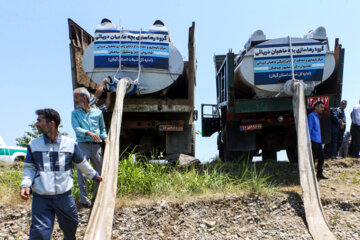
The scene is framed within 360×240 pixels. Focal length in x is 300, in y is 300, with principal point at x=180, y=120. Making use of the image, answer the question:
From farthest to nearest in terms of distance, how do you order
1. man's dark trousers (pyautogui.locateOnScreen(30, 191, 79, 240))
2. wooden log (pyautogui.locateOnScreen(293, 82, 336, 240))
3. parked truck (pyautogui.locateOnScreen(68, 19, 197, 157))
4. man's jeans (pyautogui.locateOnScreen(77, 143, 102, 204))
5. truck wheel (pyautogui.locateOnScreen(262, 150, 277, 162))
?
truck wheel (pyautogui.locateOnScreen(262, 150, 277, 162))
parked truck (pyautogui.locateOnScreen(68, 19, 197, 157))
man's jeans (pyautogui.locateOnScreen(77, 143, 102, 204))
wooden log (pyautogui.locateOnScreen(293, 82, 336, 240))
man's dark trousers (pyautogui.locateOnScreen(30, 191, 79, 240))

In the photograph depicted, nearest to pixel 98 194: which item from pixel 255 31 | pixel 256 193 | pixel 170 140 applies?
pixel 256 193

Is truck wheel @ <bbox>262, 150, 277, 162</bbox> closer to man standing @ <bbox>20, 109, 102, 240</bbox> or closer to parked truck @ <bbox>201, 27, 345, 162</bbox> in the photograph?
parked truck @ <bbox>201, 27, 345, 162</bbox>

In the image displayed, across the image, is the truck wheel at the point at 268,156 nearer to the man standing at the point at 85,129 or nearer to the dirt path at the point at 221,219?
the dirt path at the point at 221,219

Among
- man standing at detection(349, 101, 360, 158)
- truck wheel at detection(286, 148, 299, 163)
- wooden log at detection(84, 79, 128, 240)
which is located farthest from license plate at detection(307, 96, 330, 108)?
wooden log at detection(84, 79, 128, 240)

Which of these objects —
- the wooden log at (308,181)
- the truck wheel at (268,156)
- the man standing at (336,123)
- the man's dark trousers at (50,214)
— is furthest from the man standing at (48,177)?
the man standing at (336,123)

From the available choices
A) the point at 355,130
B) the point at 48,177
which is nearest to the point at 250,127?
the point at 355,130

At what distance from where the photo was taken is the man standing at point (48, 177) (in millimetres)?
2418

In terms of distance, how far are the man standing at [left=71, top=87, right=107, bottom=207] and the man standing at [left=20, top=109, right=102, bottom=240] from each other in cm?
76

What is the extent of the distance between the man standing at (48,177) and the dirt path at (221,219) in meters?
0.75

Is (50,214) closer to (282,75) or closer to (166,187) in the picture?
(166,187)

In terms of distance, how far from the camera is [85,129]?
3453mm

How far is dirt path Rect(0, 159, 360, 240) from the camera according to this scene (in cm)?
307

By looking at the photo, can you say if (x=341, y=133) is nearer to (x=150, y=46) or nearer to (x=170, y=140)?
(x=170, y=140)

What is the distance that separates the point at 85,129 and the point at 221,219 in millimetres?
1837
